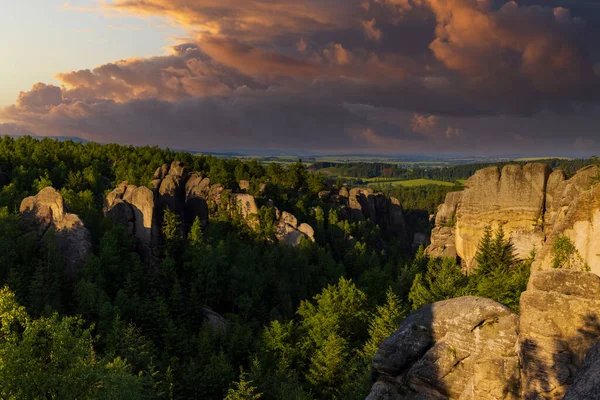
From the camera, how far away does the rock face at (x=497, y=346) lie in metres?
19.9

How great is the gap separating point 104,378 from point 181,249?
2177 inches

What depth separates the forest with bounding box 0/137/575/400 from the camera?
2644 cm

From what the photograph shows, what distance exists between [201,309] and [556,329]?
174 feet

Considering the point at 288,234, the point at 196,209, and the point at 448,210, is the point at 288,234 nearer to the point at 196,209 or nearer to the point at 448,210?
the point at 196,209

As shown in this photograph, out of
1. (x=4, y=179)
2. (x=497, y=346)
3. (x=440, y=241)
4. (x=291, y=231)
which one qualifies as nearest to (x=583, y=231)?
(x=497, y=346)

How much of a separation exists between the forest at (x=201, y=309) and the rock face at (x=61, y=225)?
185 centimetres

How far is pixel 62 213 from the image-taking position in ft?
208

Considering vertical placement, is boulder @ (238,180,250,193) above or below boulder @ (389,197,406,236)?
above

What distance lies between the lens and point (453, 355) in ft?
77.3

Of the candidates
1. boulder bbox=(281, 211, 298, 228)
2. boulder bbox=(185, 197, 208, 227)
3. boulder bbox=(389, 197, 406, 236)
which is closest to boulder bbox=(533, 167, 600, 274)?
boulder bbox=(281, 211, 298, 228)

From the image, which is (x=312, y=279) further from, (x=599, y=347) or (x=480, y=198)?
(x=599, y=347)

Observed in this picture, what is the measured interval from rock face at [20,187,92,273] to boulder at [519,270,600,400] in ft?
191

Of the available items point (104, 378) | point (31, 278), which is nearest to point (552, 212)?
point (104, 378)

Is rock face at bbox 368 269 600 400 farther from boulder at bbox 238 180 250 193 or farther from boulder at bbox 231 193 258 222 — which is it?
boulder at bbox 238 180 250 193
